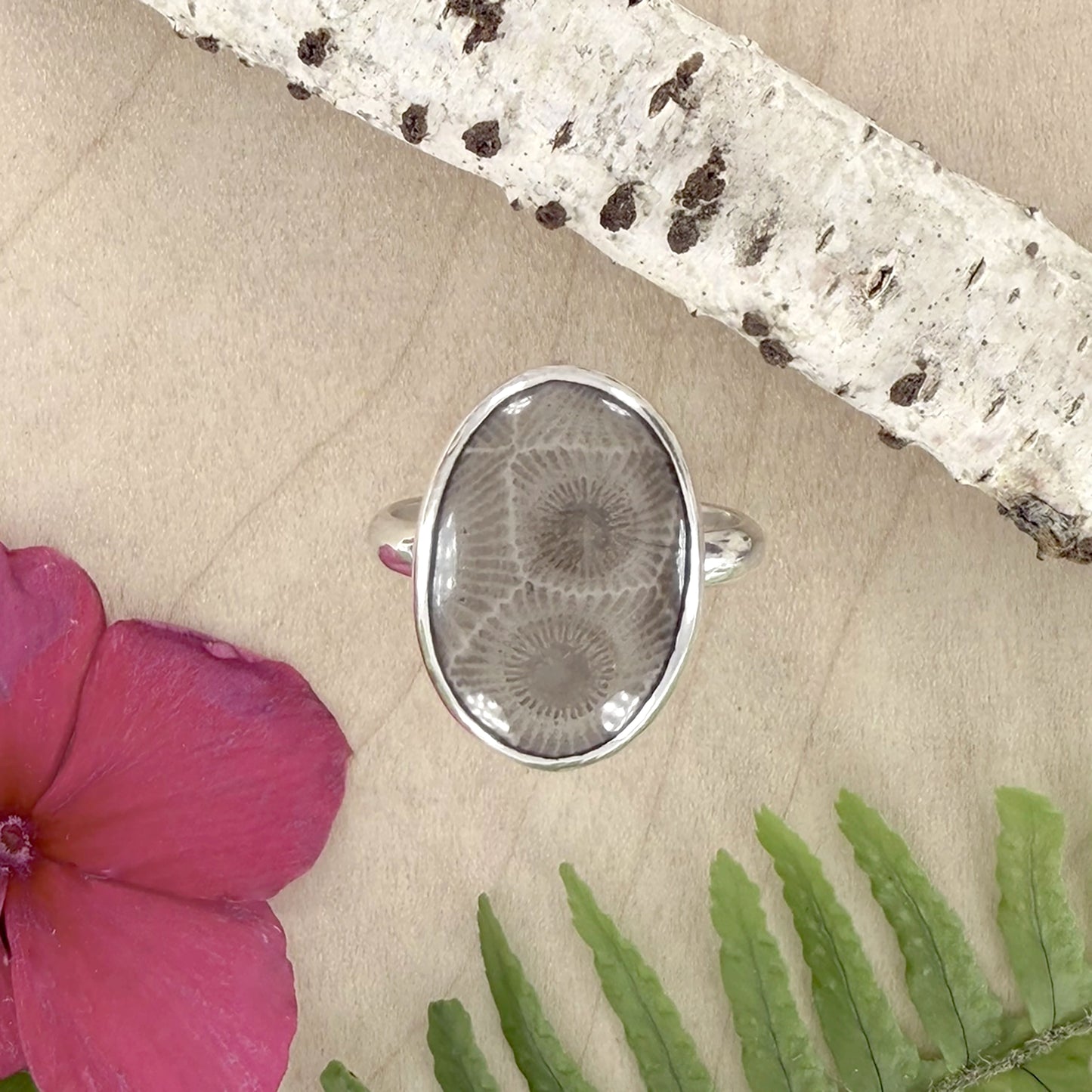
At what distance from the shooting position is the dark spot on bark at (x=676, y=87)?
635mm

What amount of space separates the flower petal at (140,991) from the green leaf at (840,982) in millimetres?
327

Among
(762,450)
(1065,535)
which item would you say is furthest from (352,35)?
(1065,535)

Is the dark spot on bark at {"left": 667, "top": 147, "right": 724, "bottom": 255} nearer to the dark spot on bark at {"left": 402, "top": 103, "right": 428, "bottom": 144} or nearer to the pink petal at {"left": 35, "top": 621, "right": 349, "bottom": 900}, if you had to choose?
the dark spot on bark at {"left": 402, "top": 103, "right": 428, "bottom": 144}

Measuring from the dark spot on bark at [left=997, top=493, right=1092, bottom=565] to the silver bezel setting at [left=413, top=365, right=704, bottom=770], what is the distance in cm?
23

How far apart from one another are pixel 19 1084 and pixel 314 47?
2.10 ft

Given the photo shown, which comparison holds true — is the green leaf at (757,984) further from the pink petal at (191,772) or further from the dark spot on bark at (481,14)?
the dark spot on bark at (481,14)

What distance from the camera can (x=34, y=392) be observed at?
2.44 ft

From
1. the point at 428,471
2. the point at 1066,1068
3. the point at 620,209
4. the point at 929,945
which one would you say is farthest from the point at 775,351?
the point at 1066,1068

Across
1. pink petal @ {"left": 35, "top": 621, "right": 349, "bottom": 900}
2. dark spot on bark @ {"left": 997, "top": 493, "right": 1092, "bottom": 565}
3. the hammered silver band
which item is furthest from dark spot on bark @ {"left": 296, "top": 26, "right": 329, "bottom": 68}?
dark spot on bark @ {"left": 997, "top": 493, "right": 1092, "bottom": 565}

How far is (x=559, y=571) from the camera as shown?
1.99 feet

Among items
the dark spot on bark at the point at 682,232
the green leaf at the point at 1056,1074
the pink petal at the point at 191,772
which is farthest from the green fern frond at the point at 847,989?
the dark spot on bark at the point at 682,232

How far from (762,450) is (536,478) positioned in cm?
23

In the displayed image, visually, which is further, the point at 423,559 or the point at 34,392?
the point at 34,392

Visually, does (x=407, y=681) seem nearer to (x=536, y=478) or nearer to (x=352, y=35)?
(x=536, y=478)
